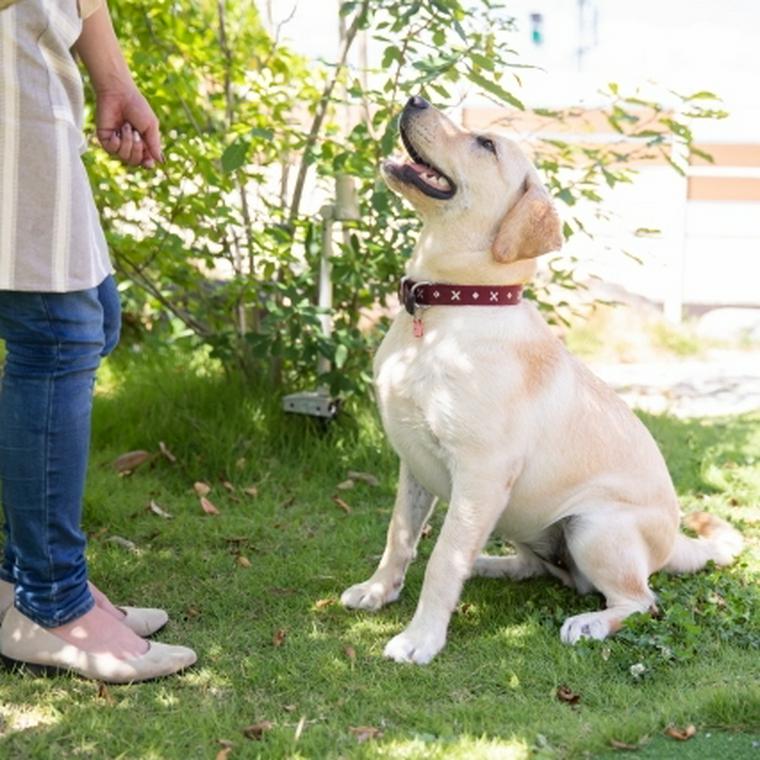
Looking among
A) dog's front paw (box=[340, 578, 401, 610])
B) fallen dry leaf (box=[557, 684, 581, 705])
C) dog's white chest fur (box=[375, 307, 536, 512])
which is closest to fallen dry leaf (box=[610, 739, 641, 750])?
fallen dry leaf (box=[557, 684, 581, 705])

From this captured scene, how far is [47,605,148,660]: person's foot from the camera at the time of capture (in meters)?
2.87

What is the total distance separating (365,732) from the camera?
2.67 meters

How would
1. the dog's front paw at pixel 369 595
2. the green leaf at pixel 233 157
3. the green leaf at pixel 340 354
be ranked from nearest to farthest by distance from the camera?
1. the dog's front paw at pixel 369 595
2. the green leaf at pixel 233 157
3. the green leaf at pixel 340 354

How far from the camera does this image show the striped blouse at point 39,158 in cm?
250

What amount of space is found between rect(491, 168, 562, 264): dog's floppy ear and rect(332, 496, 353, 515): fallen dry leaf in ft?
5.47

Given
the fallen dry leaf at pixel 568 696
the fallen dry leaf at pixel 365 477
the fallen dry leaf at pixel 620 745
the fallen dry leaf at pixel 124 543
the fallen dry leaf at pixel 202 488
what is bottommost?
the fallen dry leaf at pixel 365 477

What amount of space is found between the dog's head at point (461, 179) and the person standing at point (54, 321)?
74 centimetres

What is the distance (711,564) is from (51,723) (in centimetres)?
226

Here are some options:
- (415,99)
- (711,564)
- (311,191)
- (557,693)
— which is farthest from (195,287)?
(557,693)

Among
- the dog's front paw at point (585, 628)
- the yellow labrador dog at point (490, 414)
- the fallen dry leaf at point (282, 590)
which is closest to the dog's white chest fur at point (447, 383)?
the yellow labrador dog at point (490, 414)

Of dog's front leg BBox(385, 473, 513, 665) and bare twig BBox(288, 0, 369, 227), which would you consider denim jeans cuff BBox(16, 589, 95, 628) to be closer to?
dog's front leg BBox(385, 473, 513, 665)

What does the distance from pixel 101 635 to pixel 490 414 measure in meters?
1.18

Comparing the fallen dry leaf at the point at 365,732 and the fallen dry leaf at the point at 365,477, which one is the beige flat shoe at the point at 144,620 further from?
the fallen dry leaf at the point at 365,477

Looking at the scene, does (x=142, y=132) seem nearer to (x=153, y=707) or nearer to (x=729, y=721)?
(x=153, y=707)
